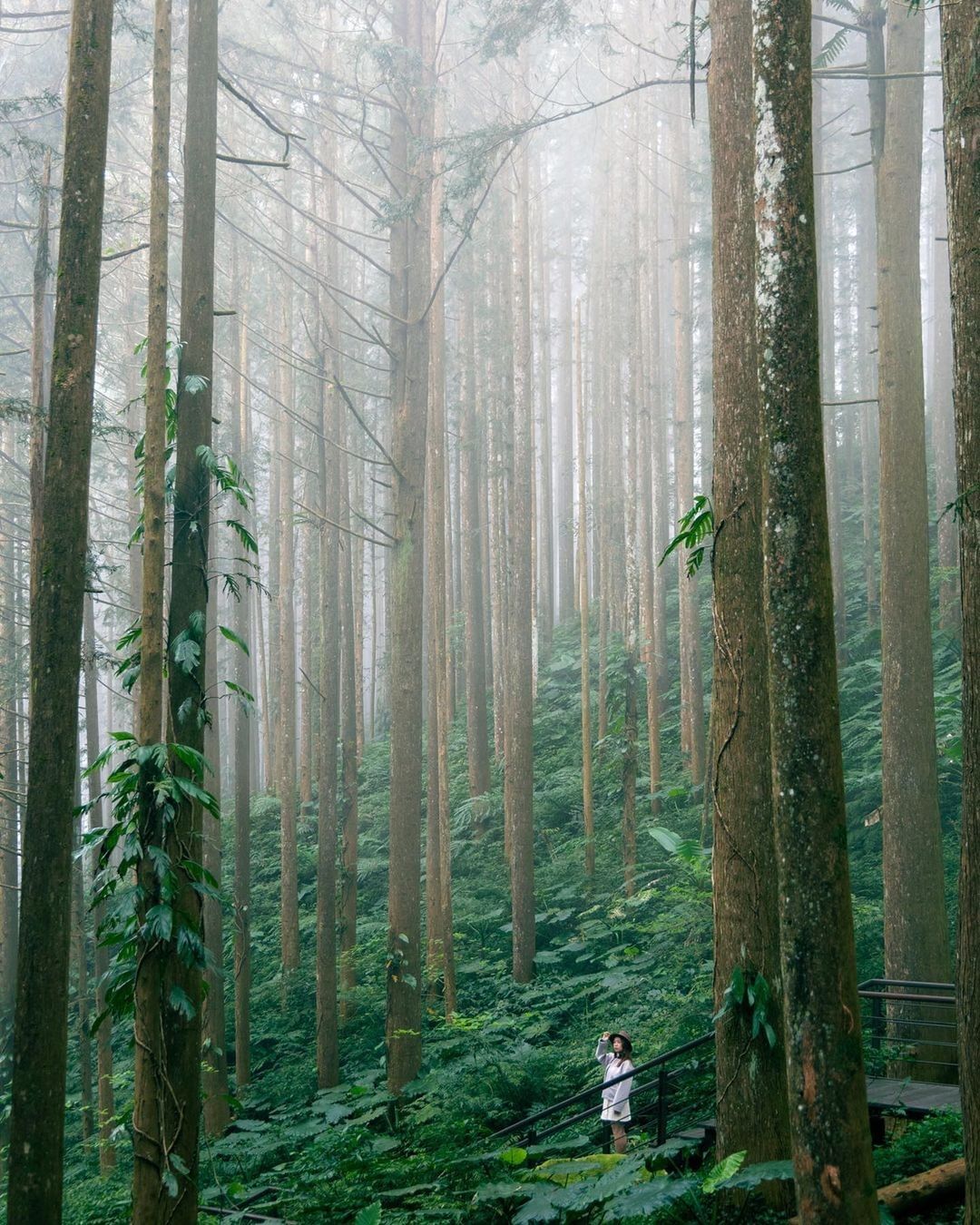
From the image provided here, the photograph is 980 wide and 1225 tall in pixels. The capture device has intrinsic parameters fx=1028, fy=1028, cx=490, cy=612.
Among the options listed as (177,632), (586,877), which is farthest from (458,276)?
(177,632)

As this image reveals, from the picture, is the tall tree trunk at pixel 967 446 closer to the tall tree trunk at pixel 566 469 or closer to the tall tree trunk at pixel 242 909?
the tall tree trunk at pixel 242 909

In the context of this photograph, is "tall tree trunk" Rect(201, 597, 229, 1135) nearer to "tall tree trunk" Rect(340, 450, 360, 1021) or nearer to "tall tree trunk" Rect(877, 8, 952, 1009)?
"tall tree trunk" Rect(340, 450, 360, 1021)

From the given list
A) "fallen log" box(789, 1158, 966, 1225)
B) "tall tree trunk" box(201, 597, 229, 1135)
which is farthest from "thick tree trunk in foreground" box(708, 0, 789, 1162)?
"tall tree trunk" box(201, 597, 229, 1135)

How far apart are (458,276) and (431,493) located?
36.4 feet

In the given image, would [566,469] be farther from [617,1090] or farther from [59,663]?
[59,663]

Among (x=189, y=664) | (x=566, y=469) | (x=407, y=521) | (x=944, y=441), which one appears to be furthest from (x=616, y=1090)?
(x=566, y=469)

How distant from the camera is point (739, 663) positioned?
642cm

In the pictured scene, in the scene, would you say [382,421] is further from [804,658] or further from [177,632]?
[804,658]

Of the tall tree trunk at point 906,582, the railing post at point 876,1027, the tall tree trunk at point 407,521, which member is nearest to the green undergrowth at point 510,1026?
the tall tree trunk at point 407,521

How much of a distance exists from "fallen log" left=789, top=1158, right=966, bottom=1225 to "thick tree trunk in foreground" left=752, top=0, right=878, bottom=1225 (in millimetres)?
1822

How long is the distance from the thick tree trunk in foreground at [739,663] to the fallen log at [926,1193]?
0.61m

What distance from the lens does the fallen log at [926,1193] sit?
579 cm

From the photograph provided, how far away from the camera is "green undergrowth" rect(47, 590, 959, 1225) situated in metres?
7.05

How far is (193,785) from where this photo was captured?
6.39 metres
